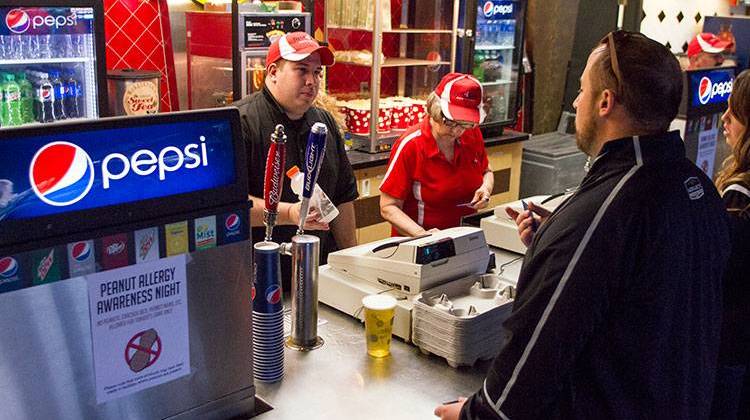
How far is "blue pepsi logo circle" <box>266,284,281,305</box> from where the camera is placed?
6.27 feet

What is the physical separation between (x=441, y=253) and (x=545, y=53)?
5.12 m

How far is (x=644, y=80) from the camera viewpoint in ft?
5.35

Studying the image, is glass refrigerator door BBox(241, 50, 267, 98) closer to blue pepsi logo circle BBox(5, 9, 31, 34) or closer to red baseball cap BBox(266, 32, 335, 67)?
blue pepsi logo circle BBox(5, 9, 31, 34)

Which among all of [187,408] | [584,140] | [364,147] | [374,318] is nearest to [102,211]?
[187,408]

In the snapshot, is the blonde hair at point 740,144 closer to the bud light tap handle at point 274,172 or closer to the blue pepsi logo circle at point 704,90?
the blue pepsi logo circle at point 704,90

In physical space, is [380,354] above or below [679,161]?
below

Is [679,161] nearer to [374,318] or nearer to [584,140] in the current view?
[584,140]

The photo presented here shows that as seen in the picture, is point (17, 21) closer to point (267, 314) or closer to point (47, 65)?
point (47, 65)

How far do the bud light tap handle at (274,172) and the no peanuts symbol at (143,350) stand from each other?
0.46 m

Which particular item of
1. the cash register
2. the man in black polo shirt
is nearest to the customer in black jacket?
the cash register

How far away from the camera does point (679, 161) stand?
166cm

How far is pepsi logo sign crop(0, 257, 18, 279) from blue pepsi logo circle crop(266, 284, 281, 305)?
0.64m

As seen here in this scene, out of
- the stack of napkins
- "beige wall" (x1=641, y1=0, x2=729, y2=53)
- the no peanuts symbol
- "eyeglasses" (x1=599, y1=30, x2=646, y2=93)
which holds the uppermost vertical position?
"beige wall" (x1=641, y1=0, x2=729, y2=53)

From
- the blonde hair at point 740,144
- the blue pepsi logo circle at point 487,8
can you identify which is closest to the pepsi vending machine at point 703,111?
the blonde hair at point 740,144
